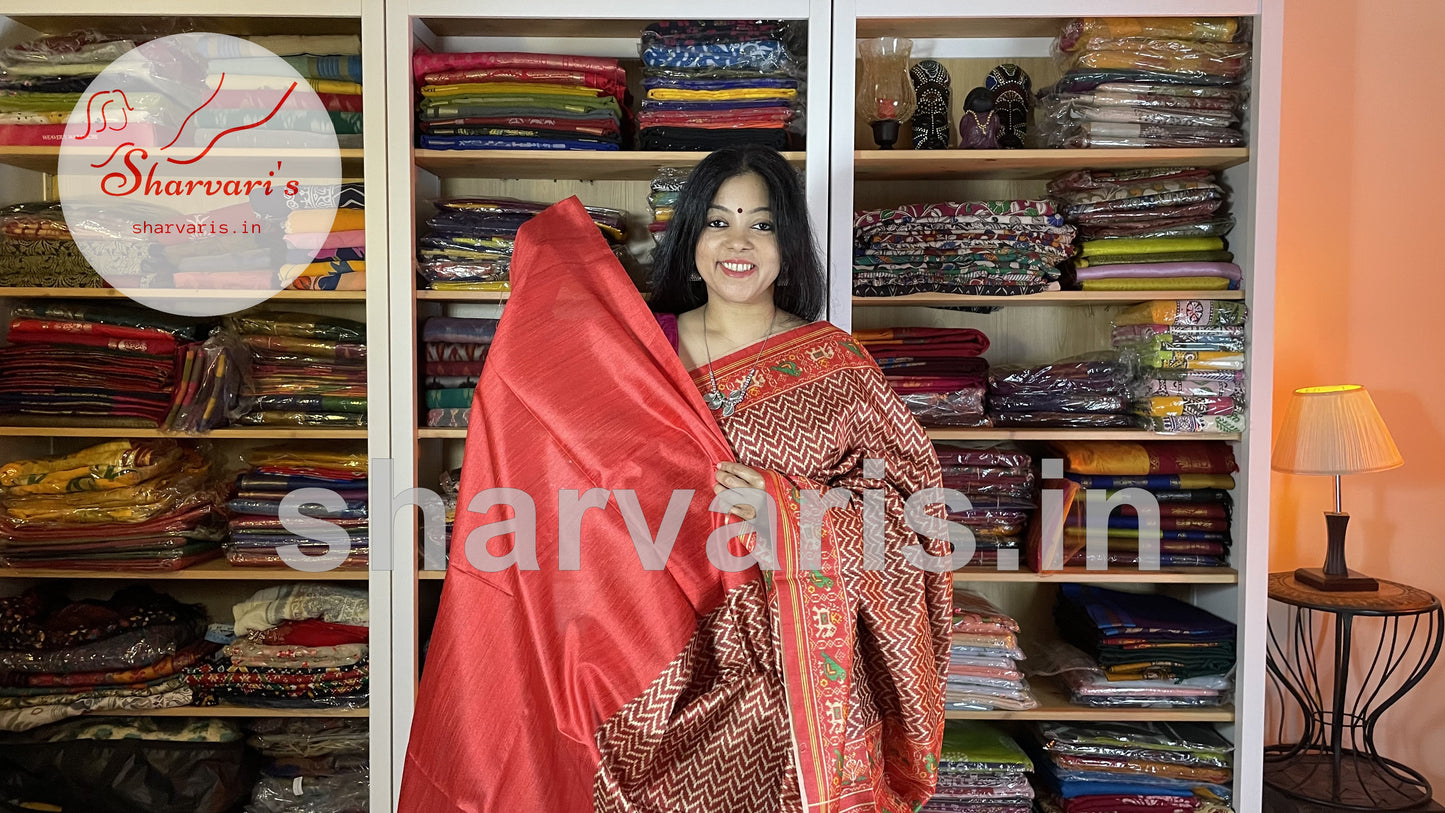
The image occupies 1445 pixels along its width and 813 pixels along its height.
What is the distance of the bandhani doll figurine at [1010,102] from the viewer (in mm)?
2562

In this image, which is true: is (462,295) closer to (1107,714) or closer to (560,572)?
(560,572)

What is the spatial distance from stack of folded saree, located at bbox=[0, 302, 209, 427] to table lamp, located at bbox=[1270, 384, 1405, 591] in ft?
8.87

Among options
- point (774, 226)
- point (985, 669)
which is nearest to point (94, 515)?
point (774, 226)

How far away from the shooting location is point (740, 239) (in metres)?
1.97

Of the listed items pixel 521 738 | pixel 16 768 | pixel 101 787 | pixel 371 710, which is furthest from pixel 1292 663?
pixel 16 768

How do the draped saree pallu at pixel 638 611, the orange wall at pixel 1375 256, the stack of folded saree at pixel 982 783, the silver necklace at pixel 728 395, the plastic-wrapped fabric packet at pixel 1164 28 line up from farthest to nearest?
the orange wall at pixel 1375 256
the stack of folded saree at pixel 982 783
the plastic-wrapped fabric packet at pixel 1164 28
the silver necklace at pixel 728 395
the draped saree pallu at pixel 638 611

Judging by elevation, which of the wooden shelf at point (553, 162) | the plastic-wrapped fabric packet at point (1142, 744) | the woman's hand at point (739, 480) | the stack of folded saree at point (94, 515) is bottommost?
the plastic-wrapped fabric packet at point (1142, 744)

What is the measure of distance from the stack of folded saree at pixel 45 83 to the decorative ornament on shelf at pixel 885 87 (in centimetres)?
173

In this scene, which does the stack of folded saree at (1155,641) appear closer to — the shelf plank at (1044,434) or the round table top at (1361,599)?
the round table top at (1361,599)

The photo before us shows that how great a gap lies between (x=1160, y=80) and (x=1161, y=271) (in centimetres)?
44

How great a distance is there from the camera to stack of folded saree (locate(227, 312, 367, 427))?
2.59 meters

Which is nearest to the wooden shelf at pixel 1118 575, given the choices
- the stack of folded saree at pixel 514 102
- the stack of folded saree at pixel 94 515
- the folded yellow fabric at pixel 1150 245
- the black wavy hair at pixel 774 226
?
the folded yellow fabric at pixel 1150 245

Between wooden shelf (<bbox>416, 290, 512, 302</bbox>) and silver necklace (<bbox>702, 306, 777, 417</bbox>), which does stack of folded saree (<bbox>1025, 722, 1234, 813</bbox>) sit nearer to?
silver necklace (<bbox>702, 306, 777, 417</bbox>)

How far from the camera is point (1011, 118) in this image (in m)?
2.57
